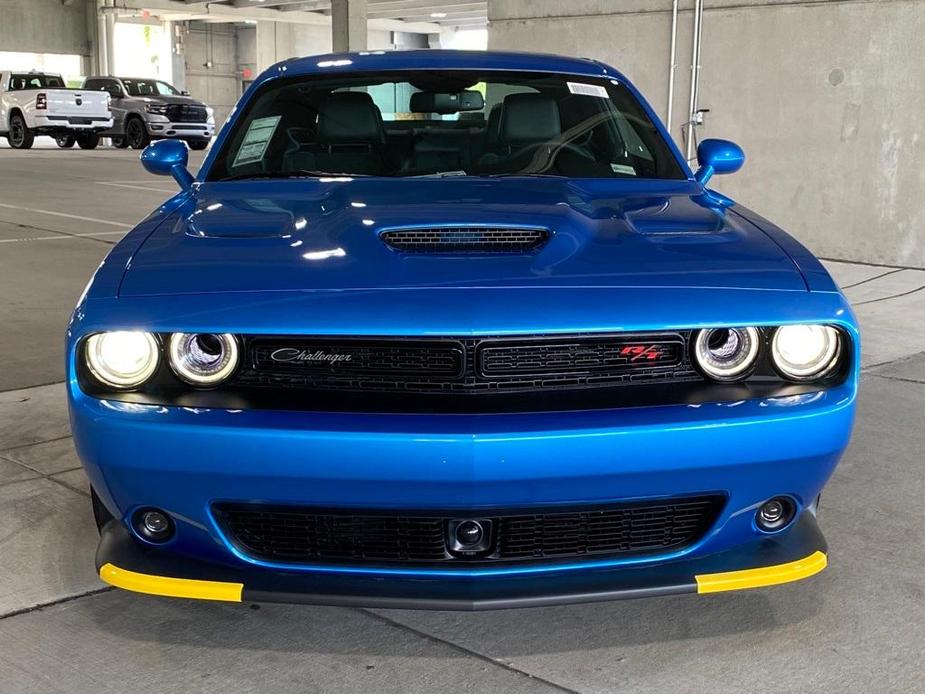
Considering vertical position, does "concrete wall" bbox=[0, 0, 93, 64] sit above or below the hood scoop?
above

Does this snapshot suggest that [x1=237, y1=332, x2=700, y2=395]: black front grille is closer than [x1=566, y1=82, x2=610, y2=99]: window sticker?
Yes

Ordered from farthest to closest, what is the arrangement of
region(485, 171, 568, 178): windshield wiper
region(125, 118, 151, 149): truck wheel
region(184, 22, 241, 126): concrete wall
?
region(184, 22, 241, 126): concrete wall
region(125, 118, 151, 149): truck wheel
region(485, 171, 568, 178): windshield wiper

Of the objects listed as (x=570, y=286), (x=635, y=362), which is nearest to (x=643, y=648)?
(x=635, y=362)

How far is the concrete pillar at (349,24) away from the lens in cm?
1602

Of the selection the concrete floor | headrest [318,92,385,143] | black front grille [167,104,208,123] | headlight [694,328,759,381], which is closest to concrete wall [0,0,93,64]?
black front grille [167,104,208,123]

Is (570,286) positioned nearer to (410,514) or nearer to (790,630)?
(410,514)

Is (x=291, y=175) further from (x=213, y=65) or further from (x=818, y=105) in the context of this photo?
(x=213, y=65)

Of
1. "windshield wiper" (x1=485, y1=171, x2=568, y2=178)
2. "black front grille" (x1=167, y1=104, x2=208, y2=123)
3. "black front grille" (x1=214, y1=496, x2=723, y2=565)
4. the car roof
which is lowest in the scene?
"black front grille" (x1=214, y1=496, x2=723, y2=565)

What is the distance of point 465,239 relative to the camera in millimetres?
2264

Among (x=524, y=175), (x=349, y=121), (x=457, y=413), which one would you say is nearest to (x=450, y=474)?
(x=457, y=413)

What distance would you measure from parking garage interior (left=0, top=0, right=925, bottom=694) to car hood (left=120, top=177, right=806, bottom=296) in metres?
0.80

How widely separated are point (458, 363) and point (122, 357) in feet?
2.21

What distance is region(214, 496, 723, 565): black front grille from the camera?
201cm

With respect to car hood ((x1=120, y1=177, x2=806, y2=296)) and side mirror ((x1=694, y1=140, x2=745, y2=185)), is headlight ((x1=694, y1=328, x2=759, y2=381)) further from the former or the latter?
side mirror ((x1=694, y1=140, x2=745, y2=185))
